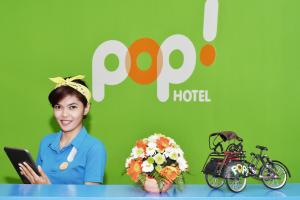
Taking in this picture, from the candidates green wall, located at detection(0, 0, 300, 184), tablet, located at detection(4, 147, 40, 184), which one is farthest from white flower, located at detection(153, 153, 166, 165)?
green wall, located at detection(0, 0, 300, 184)

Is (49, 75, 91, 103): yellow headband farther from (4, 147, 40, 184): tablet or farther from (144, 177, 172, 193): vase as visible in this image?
(144, 177, 172, 193): vase

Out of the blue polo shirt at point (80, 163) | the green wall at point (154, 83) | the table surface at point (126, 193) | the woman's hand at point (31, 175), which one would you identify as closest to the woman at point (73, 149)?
the blue polo shirt at point (80, 163)

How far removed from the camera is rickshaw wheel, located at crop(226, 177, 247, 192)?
200 centimetres

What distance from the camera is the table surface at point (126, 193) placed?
6.17 ft

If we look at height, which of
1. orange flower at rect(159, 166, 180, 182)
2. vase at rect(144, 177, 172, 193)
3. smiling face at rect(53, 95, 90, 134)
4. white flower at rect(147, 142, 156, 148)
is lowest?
vase at rect(144, 177, 172, 193)

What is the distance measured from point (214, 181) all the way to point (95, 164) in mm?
661

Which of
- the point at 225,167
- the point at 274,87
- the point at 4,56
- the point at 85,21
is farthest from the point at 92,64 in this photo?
the point at 225,167

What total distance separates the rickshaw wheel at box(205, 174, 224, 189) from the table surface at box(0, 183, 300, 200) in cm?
2

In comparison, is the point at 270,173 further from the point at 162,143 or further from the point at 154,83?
the point at 154,83

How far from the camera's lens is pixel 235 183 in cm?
201

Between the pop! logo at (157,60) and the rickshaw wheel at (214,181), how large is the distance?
1.09 meters

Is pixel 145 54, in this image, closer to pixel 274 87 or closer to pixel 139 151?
pixel 274 87

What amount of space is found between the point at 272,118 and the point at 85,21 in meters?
1.38

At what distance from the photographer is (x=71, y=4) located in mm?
3115
